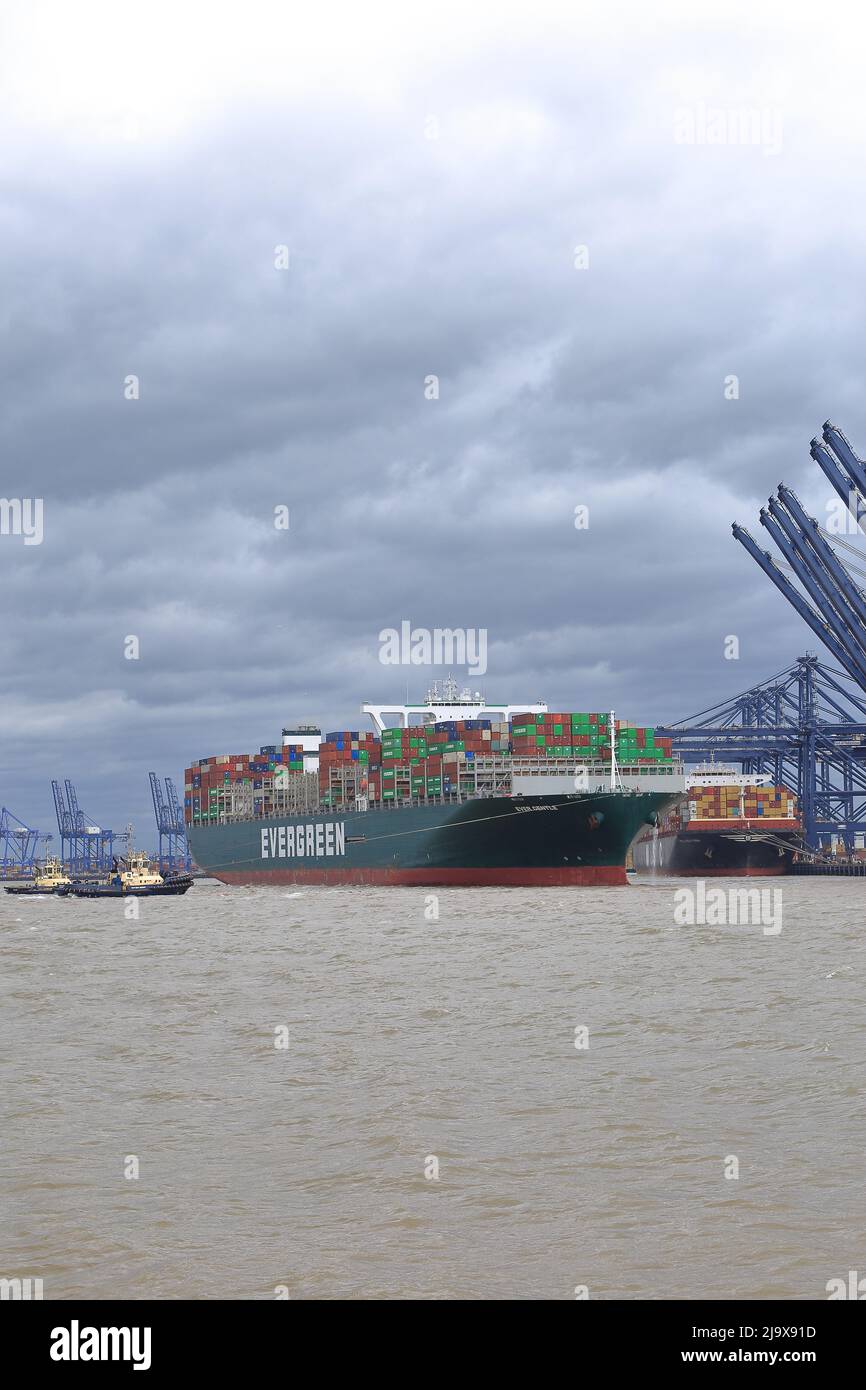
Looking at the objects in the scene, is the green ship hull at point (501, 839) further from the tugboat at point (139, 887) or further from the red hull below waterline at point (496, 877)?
the tugboat at point (139, 887)

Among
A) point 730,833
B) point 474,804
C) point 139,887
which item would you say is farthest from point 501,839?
point 730,833

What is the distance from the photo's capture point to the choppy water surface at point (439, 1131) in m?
10.1

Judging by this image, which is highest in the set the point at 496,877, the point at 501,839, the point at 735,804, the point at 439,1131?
the point at 735,804

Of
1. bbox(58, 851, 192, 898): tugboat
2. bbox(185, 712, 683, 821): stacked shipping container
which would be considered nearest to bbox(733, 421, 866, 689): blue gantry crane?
bbox(185, 712, 683, 821): stacked shipping container

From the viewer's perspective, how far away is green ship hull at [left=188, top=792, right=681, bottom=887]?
69.1 metres

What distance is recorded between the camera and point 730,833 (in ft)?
393

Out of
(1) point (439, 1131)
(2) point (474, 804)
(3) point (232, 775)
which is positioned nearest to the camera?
(1) point (439, 1131)

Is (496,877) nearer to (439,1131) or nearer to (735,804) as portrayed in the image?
(735,804)

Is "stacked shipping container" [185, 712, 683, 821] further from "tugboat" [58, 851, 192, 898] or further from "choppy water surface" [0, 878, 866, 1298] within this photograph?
"choppy water surface" [0, 878, 866, 1298]

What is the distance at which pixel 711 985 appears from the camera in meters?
27.1

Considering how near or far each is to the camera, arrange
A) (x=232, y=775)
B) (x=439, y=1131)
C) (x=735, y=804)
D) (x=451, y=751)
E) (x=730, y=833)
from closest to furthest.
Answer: (x=439, y=1131) → (x=451, y=751) → (x=232, y=775) → (x=730, y=833) → (x=735, y=804)

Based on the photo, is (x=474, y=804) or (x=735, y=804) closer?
(x=474, y=804)

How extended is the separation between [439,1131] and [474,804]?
55.2 meters
